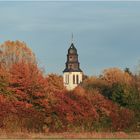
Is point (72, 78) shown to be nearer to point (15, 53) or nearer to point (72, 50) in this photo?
point (72, 50)

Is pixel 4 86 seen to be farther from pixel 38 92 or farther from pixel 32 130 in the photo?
pixel 32 130

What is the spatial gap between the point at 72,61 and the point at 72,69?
6.40 ft

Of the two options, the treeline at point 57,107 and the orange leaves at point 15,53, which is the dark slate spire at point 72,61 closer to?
the orange leaves at point 15,53

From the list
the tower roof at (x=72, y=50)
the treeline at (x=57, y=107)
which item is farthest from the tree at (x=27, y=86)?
the tower roof at (x=72, y=50)

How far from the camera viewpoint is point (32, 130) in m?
47.7

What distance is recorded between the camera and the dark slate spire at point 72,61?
137000mm

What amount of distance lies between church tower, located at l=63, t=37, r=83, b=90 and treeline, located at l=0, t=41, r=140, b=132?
3149 inches

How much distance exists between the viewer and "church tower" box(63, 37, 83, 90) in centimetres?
13638

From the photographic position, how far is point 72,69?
138 metres

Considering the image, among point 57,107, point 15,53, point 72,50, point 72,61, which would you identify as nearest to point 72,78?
point 72,61

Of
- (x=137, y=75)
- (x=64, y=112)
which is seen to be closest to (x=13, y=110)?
(x=64, y=112)

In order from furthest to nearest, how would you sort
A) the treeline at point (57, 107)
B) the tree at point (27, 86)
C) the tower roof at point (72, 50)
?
the tower roof at point (72, 50)
the tree at point (27, 86)
the treeline at point (57, 107)

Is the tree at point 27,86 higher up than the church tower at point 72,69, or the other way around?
the church tower at point 72,69

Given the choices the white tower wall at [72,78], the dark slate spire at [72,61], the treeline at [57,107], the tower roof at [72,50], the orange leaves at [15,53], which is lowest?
the treeline at [57,107]
